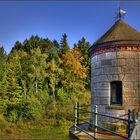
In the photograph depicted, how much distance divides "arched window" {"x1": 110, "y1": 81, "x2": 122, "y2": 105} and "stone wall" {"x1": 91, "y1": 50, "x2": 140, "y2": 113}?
0.17 m

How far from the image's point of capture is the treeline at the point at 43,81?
3183cm

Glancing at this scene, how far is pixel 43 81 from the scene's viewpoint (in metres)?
40.7

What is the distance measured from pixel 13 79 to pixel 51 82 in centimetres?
715

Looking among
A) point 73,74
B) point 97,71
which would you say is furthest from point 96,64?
point 73,74

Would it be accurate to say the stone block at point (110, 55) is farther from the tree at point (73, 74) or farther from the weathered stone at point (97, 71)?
the tree at point (73, 74)

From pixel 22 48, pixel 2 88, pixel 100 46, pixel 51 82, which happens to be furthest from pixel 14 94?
pixel 100 46

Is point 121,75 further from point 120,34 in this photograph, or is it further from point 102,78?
point 120,34

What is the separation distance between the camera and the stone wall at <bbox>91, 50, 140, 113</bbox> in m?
10.3

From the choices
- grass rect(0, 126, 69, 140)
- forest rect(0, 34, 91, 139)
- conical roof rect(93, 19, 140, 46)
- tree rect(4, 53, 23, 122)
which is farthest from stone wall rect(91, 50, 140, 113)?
tree rect(4, 53, 23, 122)

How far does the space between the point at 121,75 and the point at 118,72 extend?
0.46 ft

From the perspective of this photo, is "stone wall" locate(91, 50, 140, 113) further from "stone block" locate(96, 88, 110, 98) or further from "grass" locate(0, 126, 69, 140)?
"grass" locate(0, 126, 69, 140)

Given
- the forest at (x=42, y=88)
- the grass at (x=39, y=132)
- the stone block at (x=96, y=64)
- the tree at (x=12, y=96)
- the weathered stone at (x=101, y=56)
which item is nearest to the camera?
the weathered stone at (x=101, y=56)

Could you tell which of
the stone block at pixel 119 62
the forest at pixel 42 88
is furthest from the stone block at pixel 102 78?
the forest at pixel 42 88

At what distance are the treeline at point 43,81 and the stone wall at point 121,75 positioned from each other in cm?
2038
